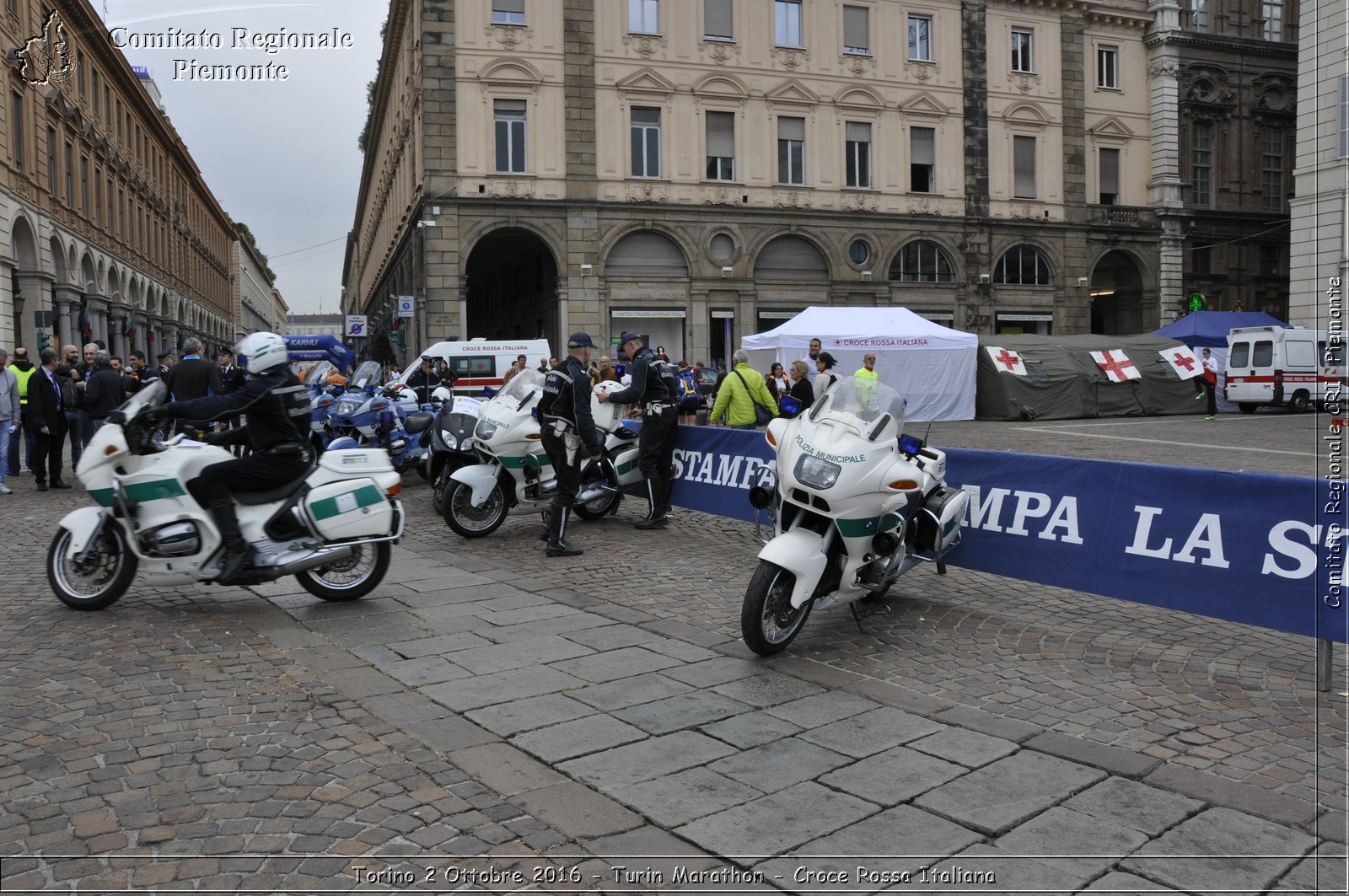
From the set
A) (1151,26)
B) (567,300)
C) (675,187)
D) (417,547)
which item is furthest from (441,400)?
(1151,26)

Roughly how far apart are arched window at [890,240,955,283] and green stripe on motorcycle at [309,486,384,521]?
32356 millimetres

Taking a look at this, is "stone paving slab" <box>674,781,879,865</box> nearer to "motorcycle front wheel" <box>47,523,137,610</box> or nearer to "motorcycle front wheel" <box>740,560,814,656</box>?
"motorcycle front wheel" <box>740,560,814,656</box>

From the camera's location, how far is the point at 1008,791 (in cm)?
379

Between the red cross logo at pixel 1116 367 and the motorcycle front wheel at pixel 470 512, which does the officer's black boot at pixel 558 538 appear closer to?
the motorcycle front wheel at pixel 470 512

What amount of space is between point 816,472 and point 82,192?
40.2 meters

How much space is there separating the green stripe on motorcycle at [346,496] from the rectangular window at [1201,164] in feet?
144

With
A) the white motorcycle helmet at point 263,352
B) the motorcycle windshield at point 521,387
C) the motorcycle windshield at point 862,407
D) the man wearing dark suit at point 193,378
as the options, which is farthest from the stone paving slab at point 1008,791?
the man wearing dark suit at point 193,378

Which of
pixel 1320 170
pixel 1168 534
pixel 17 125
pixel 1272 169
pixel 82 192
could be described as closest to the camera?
pixel 1168 534

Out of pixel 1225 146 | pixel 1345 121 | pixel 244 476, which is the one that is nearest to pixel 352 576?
pixel 244 476

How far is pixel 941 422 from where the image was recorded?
2598cm

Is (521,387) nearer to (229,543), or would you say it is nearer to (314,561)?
(314,561)

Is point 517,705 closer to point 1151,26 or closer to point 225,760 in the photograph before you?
point 225,760

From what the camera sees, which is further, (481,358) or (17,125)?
(17,125)

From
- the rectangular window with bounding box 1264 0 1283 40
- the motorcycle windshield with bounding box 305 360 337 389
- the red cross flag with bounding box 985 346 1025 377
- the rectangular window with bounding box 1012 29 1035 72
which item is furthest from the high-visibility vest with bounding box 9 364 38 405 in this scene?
the rectangular window with bounding box 1264 0 1283 40
